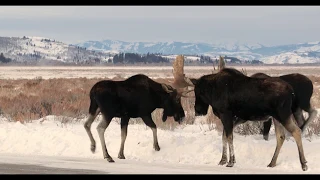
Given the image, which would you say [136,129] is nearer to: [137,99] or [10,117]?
[137,99]

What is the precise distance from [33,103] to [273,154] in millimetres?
14096

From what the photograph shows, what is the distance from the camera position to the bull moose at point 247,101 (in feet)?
38.4

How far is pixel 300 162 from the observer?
1176 centimetres

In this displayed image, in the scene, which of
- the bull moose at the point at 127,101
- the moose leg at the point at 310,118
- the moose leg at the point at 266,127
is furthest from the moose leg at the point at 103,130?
the moose leg at the point at 310,118

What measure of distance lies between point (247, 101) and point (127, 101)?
302 centimetres

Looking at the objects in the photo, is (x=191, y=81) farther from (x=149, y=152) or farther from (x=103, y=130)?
(x=103, y=130)

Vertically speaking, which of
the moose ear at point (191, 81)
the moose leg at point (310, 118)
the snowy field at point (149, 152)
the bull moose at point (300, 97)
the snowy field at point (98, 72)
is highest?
the moose ear at point (191, 81)

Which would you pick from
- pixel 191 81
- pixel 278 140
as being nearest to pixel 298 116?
pixel 278 140

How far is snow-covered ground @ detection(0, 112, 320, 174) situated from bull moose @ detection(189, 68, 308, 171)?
583mm

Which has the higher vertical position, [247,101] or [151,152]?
[247,101]

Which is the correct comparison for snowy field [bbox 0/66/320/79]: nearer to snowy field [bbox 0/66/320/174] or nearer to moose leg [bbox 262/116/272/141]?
moose leg [bbox 262/116/272/141]

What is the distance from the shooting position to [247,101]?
39.8 feet

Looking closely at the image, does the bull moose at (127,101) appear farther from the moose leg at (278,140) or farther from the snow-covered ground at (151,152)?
the moose leg at (278,140)

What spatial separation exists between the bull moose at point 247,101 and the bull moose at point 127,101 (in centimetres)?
136
